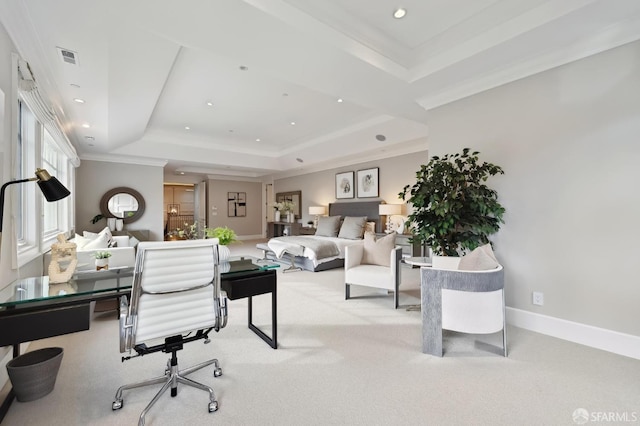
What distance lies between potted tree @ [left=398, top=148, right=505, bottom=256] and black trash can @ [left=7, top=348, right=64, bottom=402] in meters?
3.35

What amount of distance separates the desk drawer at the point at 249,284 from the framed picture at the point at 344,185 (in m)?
5.56

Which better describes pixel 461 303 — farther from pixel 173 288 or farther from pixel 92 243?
pixel 92 243

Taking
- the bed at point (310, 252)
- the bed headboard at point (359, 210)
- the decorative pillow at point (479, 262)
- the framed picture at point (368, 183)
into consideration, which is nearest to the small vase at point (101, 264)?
the decorative pillow at point (479, 262)

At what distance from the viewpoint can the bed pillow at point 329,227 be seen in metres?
7.20

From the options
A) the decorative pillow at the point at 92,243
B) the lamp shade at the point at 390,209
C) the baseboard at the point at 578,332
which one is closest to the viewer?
the baseboard at the point at 578,332

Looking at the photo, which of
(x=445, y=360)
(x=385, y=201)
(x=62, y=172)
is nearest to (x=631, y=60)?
(x=445, y=360)

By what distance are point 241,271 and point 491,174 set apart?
2677 mm

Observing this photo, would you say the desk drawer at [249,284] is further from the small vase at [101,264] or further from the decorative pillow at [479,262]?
the decorative pillow at [479,262]

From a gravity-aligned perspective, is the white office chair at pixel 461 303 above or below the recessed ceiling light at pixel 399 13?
below

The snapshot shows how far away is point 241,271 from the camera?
2338 millimetres

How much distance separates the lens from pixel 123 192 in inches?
287

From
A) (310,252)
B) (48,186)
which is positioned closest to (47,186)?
(48,186)

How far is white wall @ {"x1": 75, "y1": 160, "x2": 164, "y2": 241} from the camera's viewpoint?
696 cm

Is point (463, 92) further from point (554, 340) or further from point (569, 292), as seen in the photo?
point (554, 340)
